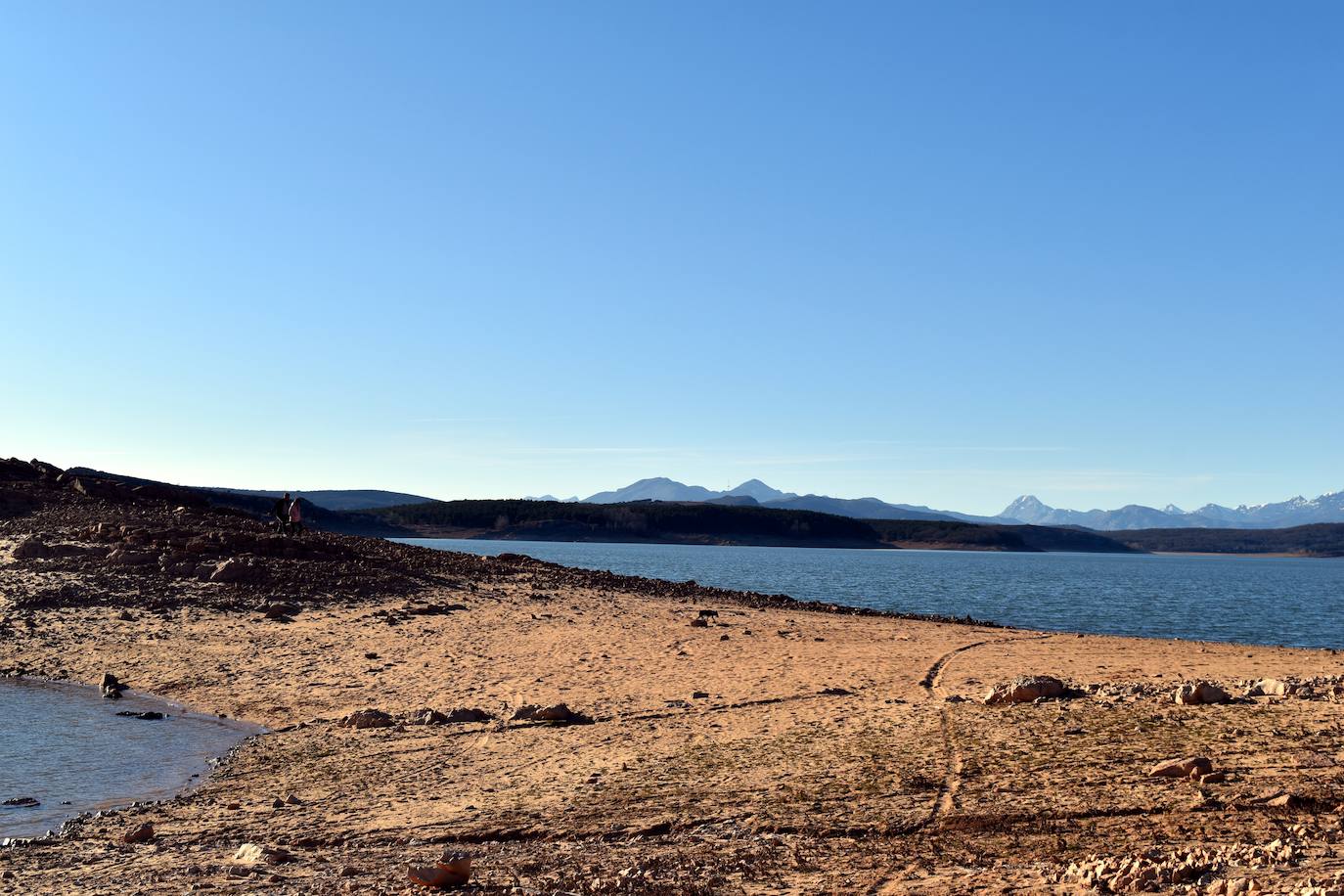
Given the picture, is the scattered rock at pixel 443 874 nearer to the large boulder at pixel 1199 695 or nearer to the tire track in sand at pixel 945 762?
the tire track in sand at pixel 945 762

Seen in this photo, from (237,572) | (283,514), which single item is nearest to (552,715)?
(237,572)

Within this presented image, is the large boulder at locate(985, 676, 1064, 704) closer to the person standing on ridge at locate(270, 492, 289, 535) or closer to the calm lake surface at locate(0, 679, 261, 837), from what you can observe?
the calm lake surface at locate(0, 679, 261, 837)

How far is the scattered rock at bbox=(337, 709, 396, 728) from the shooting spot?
1603 cm

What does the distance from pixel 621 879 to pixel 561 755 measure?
549cm

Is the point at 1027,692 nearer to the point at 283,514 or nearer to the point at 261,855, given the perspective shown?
the point at 261,855

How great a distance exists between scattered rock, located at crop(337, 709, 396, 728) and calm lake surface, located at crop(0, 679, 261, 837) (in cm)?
164

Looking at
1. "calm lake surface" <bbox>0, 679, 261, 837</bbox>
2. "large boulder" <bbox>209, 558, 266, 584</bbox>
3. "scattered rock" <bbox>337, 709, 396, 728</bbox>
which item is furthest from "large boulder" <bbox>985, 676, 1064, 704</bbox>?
"large boulder" <bbox>209, 558, 266, 584</bbox>

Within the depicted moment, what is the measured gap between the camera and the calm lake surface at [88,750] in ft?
41.1

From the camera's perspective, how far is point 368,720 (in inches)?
633

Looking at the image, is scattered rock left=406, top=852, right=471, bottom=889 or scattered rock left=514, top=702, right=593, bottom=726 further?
scattered rock left=514, top=702, right=593, bottom=726

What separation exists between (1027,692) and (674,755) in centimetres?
522

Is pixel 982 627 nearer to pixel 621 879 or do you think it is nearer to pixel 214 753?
pixel 214 753

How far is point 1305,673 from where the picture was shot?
19.5 m

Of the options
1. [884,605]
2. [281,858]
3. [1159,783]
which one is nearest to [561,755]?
[281,858]
